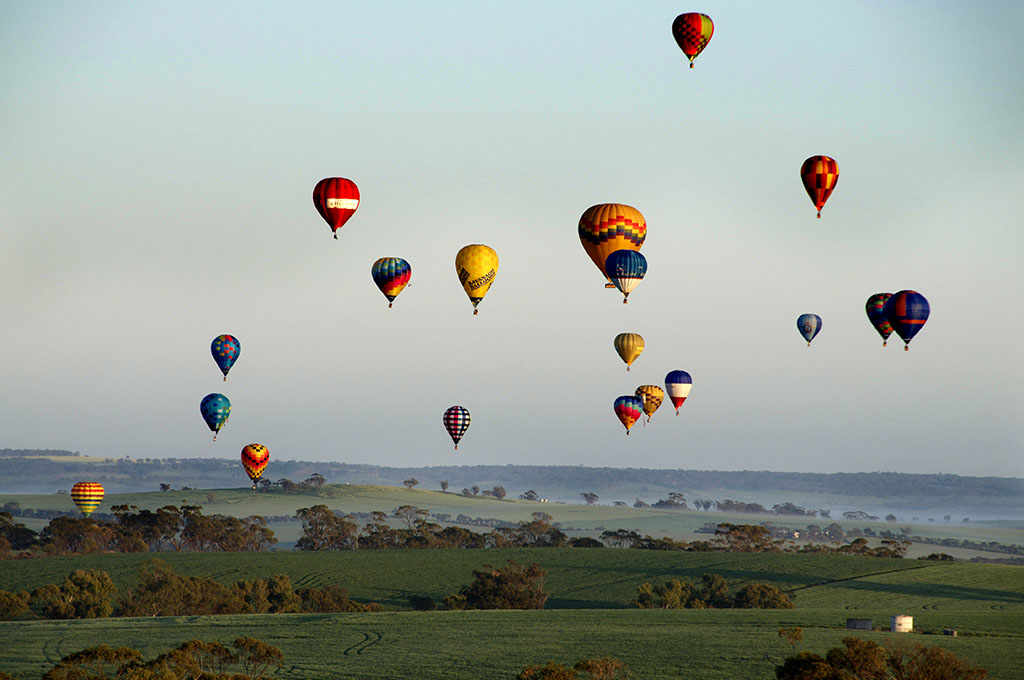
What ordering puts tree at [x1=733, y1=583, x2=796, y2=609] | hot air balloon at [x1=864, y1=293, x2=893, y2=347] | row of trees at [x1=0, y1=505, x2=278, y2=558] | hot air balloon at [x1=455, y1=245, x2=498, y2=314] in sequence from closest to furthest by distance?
hot air balloon at [x1=455, y1=245, x2=498, y2=314]
hot air balloon at [x1=864, y1=293, x2=893, y2=347]
tree at [x1=733, y1=583, x2=796, y2=609]
row of trees at [x1=0, y1=505, x2=278, y2=558]

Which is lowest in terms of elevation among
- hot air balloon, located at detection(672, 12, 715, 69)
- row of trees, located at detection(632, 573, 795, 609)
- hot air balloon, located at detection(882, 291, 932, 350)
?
row of trees, located at detection(632, 573, 795, 609)

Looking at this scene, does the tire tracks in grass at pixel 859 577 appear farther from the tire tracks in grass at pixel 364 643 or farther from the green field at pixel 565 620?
the tire tracks in grass at pixel 364 643

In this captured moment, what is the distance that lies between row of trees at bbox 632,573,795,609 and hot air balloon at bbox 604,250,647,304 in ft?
120

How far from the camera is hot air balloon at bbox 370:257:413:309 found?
238 ft

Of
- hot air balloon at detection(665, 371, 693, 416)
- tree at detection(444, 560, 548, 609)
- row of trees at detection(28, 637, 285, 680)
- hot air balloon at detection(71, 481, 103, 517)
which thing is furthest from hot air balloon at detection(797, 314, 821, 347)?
hot air balloon at detection(71, 481, 103, 517)

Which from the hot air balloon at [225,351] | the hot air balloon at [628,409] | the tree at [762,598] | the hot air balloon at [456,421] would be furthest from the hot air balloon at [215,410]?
the tree at [762,598]

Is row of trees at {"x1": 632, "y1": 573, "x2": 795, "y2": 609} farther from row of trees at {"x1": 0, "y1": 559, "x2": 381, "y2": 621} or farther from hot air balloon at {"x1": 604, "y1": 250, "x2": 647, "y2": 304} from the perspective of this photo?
hot air balloon at {"x1": 604, "y1": 250, "x2": 647, "y2": 304}

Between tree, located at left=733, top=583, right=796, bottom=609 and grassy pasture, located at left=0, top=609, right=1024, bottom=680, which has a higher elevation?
tree, located at left=733, top=583, right=796, bottom=609

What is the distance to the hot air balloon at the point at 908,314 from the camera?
6925cm

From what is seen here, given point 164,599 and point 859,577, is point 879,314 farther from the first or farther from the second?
point 164,599

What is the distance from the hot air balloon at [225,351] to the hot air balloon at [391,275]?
22.2 m

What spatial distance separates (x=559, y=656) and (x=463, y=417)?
101 ft

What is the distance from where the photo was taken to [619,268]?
6338 cm

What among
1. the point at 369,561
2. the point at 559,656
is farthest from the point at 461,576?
the point at 559,656
